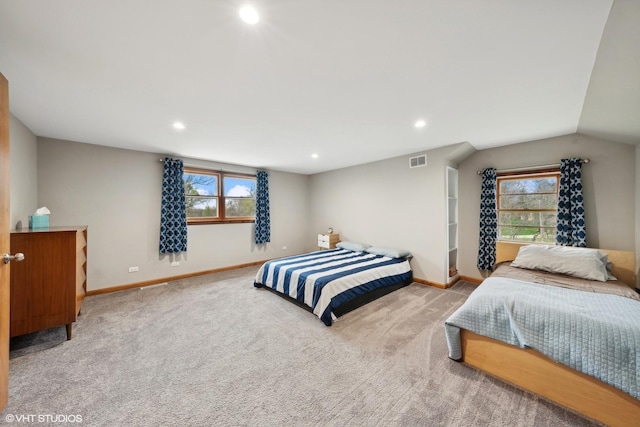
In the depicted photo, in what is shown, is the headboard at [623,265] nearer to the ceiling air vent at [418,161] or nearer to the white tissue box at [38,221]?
the ceiling air vent at [418,161]

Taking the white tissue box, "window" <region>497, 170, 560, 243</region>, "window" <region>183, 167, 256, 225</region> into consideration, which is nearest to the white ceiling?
"window" <region>497, 170, 560, 243</region>

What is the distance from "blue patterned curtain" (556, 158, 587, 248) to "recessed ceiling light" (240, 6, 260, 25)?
13.3 feet

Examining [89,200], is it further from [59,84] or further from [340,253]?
[340,253]

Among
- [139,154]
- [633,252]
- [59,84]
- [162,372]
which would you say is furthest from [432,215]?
[139,154]

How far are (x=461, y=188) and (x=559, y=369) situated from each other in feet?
10.2

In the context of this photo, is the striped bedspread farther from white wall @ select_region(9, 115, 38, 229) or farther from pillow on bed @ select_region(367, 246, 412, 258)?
white wall @ select_region(9, 115, 38, 229)

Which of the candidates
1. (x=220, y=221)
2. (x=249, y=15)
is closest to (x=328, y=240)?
(x=220, y=221)

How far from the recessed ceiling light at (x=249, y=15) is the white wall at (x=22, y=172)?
295cm

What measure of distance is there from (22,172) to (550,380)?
542 cm

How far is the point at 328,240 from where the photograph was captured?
545 centimetres

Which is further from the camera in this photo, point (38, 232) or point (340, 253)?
point (340, 253)

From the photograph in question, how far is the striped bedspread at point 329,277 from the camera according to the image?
2.77m

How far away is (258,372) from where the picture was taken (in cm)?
186

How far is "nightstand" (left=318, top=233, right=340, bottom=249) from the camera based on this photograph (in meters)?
5.44
